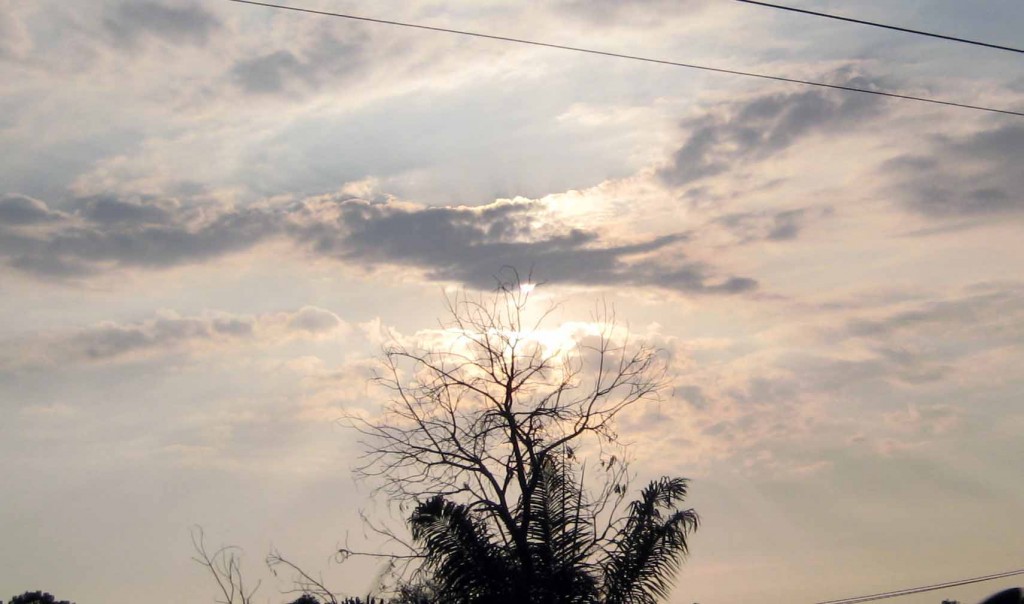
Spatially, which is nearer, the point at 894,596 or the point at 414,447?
the point at 894,596

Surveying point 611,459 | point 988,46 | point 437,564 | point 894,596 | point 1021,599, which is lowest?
point 1021,599

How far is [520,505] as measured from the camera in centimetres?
2198

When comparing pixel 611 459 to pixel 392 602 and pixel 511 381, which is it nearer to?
pixel 511 381

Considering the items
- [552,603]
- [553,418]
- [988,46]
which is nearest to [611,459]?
[553,418]

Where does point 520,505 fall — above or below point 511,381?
below

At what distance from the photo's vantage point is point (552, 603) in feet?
70.0

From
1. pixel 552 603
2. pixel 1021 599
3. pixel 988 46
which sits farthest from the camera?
pixel 552 603

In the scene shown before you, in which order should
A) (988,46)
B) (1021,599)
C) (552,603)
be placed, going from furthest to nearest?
(552,603), (988,46), (1021,599)

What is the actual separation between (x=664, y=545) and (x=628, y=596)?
1267mm

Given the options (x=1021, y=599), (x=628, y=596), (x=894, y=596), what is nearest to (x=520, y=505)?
(x=628, y=596)

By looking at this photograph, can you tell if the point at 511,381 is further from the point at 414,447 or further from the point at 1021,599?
the point at 1021,599

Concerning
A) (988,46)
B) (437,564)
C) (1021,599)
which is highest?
(988,46)

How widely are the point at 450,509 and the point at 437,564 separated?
1106mm

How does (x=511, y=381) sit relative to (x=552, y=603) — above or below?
above
